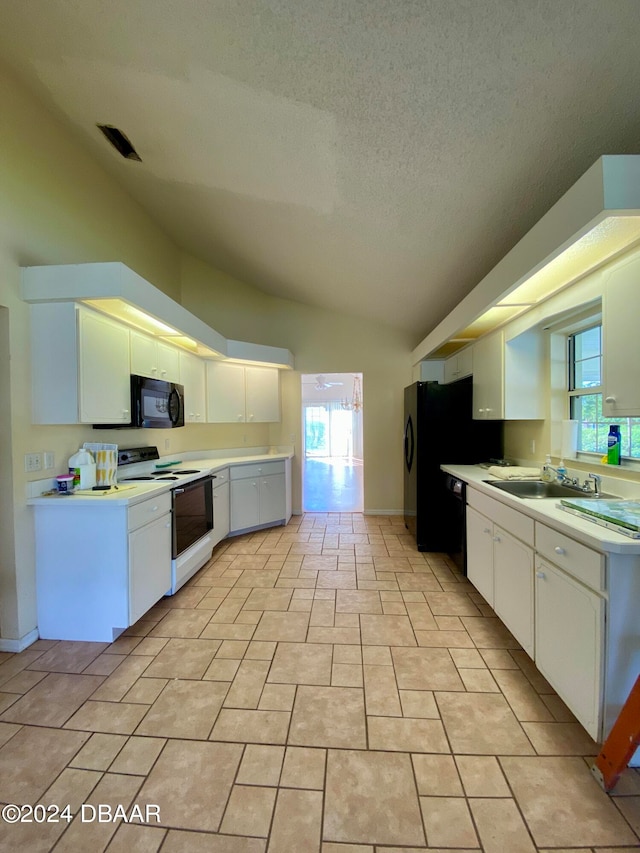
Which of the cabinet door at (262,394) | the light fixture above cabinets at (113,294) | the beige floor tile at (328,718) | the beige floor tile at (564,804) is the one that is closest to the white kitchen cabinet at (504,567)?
the beige floor tile at (564,804)

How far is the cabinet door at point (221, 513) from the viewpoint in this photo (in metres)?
3.47

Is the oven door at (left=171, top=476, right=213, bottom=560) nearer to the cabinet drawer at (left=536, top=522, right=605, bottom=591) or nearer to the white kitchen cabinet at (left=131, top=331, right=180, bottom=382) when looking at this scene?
the white kitchen cabinet at (left=131, top=331, right=180, bottom=382)

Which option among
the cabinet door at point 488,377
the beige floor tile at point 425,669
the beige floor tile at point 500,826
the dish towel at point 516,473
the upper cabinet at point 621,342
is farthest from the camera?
the cabinet door at point 488,377

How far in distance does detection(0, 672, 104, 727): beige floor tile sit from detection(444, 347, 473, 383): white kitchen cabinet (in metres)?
3.65

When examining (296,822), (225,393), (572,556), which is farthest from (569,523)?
(225,393)

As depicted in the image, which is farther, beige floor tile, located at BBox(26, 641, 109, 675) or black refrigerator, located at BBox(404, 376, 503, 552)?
black refrigerator, located at BBox(404, 376, 503, 552)

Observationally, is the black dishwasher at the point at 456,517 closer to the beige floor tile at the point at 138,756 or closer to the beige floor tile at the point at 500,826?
the beige floor tile at the point at 500,826

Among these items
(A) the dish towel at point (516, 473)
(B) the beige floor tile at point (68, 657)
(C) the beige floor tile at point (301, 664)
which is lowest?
(B) the beige floor tile at point (68, 657)

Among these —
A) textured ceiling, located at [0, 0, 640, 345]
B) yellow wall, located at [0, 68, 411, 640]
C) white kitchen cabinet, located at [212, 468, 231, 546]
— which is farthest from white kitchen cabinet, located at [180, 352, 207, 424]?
textured ceiling, located at [0, 0, 640, 345]

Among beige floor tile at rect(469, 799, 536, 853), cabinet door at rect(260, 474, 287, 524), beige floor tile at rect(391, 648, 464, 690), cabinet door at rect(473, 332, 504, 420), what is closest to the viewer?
beige floor tile at rect(469, 799, 536, 853)

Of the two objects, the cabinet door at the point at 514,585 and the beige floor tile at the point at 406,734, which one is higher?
the cabinet door at the point at 514,585

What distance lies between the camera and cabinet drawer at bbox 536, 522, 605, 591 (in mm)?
1269

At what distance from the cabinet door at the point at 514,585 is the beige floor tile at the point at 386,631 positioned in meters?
0.57

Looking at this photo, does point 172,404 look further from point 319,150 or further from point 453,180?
point 453,180
